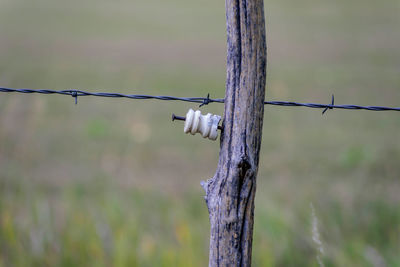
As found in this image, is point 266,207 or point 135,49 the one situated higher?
point 135,49

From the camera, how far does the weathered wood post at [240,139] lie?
163 cm

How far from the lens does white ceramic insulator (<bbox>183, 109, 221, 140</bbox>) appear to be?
162cm

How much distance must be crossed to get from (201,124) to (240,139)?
0.14 m

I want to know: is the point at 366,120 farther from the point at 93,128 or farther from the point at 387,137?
the point at 93,128

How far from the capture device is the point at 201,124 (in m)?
1.64

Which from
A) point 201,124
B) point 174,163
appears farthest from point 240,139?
point 174,163

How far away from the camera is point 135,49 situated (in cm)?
1187

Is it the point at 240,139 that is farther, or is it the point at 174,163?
the point at 174,163

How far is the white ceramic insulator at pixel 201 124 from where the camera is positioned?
162cm

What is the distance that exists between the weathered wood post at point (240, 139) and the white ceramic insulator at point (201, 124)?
0.06m

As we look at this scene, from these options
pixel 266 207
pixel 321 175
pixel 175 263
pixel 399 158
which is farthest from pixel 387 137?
pixel 175 263

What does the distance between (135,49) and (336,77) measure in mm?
5005

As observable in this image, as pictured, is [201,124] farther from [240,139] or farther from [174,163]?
[174,163]

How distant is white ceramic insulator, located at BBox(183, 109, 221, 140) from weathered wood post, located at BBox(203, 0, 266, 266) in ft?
0.18
